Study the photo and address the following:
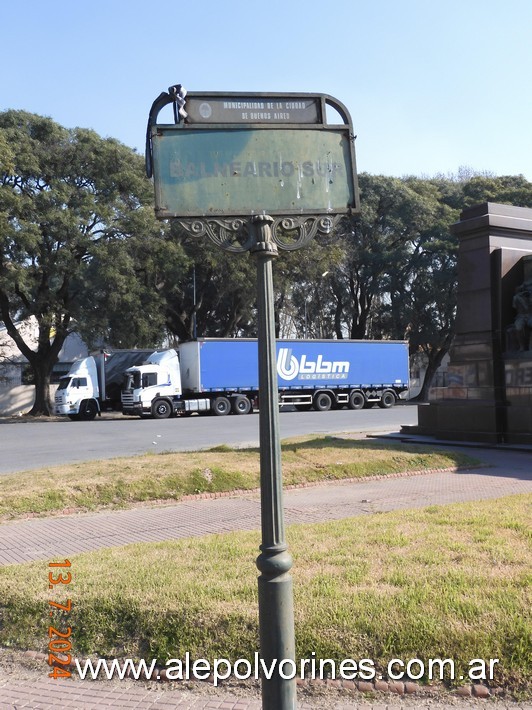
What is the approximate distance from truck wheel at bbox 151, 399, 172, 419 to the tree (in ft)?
18.8

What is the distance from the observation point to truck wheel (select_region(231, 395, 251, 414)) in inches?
1431

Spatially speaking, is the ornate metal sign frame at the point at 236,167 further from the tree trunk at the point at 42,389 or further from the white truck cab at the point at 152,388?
the tree trunk at the point at 42,389

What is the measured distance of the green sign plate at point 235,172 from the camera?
367 cm

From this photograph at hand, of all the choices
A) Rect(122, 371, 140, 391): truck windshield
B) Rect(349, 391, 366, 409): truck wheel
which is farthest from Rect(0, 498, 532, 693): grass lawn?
Rect(349, 391, 366, 409): truck wheel

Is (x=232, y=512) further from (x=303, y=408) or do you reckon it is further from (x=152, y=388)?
(x=303, y=408)

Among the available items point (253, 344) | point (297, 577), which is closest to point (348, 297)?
point (253, 344)

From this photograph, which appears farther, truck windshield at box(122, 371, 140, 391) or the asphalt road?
truck windshield at box(122, 371, 140, 391)

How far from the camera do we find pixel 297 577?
5.58 meters

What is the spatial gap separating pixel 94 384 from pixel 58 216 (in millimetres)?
8291

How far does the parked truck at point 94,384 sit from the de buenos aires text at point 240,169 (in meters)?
32.6

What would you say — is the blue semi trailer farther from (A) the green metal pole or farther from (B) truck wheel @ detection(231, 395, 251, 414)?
(A) the green metal pole

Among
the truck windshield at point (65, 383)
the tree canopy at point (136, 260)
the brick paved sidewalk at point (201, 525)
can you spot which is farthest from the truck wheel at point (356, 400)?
the brick paved sidewalk at point (201, 525)

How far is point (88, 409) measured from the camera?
35.5m

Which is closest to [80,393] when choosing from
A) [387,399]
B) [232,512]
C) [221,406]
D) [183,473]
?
[221,406]
